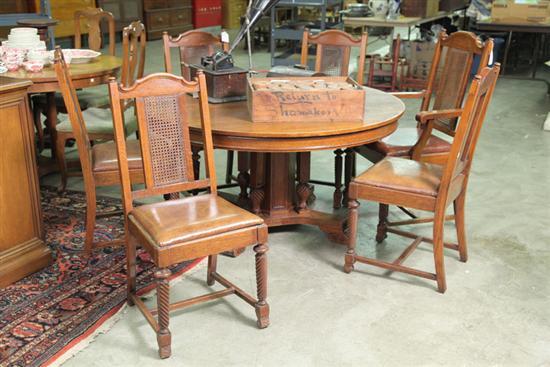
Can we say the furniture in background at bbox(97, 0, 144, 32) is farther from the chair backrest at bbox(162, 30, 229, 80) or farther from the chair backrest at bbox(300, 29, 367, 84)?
the chair backrest at bbox(300, 29, 367, 84)

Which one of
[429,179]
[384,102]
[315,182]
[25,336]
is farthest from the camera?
[315,182]

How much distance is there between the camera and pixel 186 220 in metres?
2.19

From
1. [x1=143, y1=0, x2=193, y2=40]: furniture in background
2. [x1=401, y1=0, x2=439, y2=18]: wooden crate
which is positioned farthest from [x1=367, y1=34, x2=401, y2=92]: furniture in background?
[x1=143, y1=0, x2=193, y2=40]: furniture in background

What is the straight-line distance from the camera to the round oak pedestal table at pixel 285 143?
2531mm

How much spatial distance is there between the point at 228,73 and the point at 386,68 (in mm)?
4065

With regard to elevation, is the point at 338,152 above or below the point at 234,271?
above

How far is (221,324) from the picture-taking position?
2439 mm

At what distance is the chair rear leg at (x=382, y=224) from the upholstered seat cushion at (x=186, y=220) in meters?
1.06

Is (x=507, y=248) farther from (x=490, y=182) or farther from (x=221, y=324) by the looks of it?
(x=221, y=324)

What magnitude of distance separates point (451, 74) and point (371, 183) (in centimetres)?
101

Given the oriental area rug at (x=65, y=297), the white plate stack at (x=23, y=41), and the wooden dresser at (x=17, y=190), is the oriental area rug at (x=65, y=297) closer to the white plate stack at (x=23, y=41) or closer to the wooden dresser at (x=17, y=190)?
the wooden dresser at (x=17, y=190)

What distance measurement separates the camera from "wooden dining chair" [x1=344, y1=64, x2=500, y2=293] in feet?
8.15

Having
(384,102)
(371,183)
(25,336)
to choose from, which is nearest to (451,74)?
(384,102)

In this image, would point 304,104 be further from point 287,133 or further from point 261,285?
point 261,285
